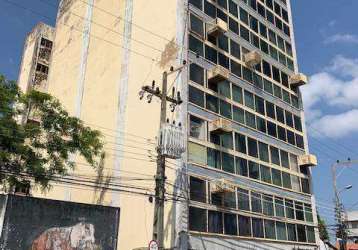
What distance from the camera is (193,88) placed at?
2977 centimetres

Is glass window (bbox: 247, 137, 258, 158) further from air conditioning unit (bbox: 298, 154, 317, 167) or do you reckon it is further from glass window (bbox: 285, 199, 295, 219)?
air conditioning unit (bbox: 298, 154, 317, 167)

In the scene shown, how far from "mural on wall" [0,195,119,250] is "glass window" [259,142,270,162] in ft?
50.2

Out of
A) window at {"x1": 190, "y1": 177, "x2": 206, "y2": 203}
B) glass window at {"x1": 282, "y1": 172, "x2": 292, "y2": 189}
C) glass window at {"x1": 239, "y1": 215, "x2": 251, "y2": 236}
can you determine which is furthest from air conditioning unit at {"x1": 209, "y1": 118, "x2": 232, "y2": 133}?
glass window at {"x1": 282, "y1": 172, "x2": 292, "y2": 189}

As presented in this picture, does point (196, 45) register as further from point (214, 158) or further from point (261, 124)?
point (261, 124)

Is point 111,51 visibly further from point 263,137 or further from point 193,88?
point 263,137

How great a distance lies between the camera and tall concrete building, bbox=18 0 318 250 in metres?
28.0

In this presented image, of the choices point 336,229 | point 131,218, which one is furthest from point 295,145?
point 131,218

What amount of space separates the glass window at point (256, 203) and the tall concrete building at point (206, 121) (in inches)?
4.8

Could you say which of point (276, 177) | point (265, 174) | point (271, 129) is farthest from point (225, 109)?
point (276, 177)

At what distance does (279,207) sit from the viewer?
33.6 metres

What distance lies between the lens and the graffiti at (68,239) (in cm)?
1927

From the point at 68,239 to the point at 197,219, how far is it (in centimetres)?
906

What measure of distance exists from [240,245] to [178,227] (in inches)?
223

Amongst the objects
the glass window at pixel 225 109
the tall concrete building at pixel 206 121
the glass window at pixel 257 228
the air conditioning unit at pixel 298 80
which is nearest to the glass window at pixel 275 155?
the tall concrete building at pixel 206 121
